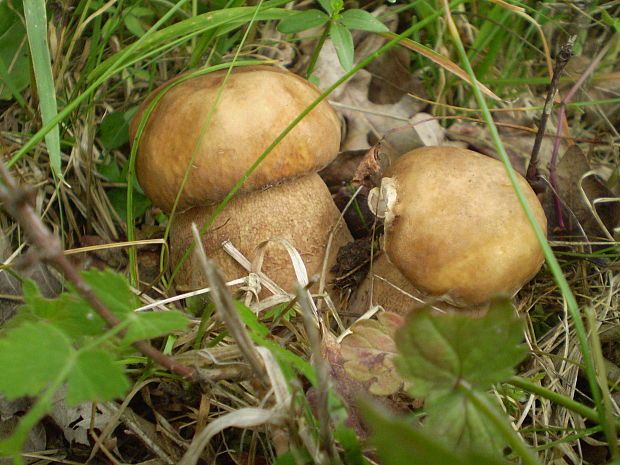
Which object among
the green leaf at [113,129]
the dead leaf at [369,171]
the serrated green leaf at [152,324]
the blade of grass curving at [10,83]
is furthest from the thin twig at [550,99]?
the blade of grass curving at [10,83]

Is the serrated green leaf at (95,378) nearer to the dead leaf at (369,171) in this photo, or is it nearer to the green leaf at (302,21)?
the dead leaf at (369,171)

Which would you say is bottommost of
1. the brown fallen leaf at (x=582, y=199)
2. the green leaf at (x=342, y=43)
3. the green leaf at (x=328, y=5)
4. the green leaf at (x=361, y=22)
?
the brown fallen leaf at (x=582, y=199)

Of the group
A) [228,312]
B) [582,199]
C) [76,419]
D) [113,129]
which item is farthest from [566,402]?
[113,129]

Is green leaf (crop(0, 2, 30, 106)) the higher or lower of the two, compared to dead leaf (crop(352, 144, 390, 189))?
higher

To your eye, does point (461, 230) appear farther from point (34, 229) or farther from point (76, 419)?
point (76, 419)

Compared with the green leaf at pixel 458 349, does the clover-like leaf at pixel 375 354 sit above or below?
below

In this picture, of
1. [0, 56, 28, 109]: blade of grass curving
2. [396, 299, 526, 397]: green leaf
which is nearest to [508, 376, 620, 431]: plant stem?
[396, 299, 526, 397]: green leaf

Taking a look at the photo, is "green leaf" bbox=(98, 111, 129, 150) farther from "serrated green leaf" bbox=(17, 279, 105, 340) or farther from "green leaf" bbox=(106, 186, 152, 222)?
"serrated green leaf" bbox=(17, 279, 105, 340)
